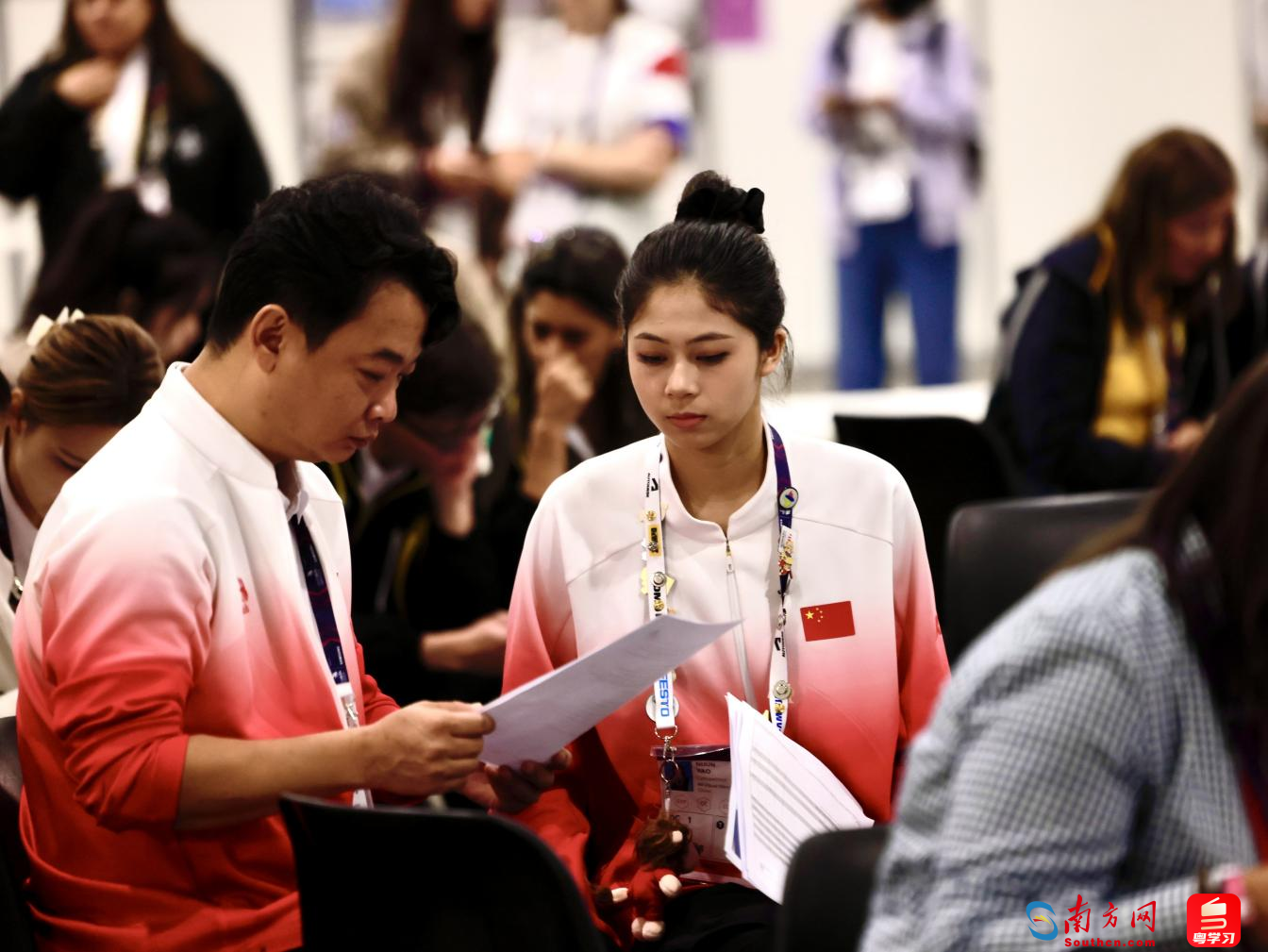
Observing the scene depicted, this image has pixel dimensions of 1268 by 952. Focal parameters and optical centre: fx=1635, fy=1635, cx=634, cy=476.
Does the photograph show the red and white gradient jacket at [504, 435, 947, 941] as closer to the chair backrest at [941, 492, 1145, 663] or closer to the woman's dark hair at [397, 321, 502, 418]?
the chair backrest at [941, 492, 1145, 663]

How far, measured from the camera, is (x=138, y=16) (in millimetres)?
4871

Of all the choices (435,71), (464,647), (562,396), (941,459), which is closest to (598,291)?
(562,396)

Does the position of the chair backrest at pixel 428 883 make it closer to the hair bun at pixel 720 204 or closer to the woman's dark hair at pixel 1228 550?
the woman's dark hair at pixel 1228 550

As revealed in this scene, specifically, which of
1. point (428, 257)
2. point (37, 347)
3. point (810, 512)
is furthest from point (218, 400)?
point (810, 512)

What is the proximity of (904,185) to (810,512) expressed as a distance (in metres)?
4.01

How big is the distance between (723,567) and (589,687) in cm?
47

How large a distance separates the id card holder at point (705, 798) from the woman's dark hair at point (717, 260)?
56 centimetres

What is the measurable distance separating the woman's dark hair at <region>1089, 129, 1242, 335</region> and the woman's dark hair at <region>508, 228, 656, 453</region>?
118 cm

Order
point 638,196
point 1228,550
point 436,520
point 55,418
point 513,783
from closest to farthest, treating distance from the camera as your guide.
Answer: point 1228,550 → point 513,783 → point 55,418 → point 436,520 → point 638,196

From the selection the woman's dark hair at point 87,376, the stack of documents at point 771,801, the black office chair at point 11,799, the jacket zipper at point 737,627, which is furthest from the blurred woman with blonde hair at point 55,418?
the stack of documents at point 771,801

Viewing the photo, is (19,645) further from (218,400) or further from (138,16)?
(138,16)

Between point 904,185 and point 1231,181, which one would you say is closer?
point 1231,181

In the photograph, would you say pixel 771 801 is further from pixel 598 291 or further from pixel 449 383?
pixel 598 291

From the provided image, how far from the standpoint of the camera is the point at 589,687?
173cm
